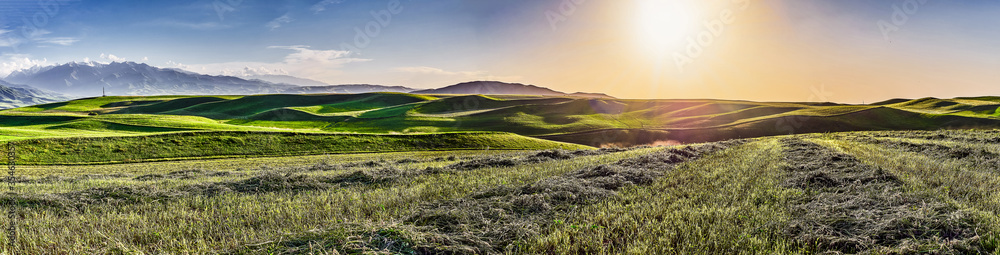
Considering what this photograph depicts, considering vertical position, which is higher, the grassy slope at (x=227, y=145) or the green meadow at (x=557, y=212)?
the green meadow at (x=557, y=212)

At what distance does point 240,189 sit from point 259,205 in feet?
11.8

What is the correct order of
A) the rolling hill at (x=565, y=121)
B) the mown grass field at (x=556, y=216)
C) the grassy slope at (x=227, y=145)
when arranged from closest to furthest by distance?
1. the mown grass field at (x=556, y=216)
2. the grassy slope at (x=227, y=145)
3. the rolling hill at (x=565, y=121)

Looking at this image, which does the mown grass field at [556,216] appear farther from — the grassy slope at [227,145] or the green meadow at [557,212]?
the grassy slope at [227,145]

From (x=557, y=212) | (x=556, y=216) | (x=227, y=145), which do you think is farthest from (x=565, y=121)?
(x=556, y=216)

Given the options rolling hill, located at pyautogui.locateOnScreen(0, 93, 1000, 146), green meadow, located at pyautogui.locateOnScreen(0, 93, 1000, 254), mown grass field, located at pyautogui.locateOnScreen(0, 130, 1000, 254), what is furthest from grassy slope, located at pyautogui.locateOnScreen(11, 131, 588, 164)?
mown grass field, located at pyautogui.locateOnScreen(0, 130, 1000, 254)

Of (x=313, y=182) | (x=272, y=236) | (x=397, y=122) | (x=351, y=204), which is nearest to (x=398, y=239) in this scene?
(x=272, y=236)

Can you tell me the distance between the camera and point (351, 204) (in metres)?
8.97

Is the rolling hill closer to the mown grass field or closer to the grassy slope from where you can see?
the grassy slope

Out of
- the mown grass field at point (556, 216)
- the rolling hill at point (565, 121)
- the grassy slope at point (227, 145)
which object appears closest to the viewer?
the mown grass field at point (556, 216)

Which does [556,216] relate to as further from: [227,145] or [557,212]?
[227,145]

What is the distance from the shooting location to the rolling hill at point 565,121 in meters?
67.6

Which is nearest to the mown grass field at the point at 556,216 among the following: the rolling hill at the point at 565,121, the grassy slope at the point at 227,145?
the grassy slope at the point at 227,145

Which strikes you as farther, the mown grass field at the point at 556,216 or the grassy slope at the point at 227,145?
the grassy slope at the point at 227,145

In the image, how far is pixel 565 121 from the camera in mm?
98562
